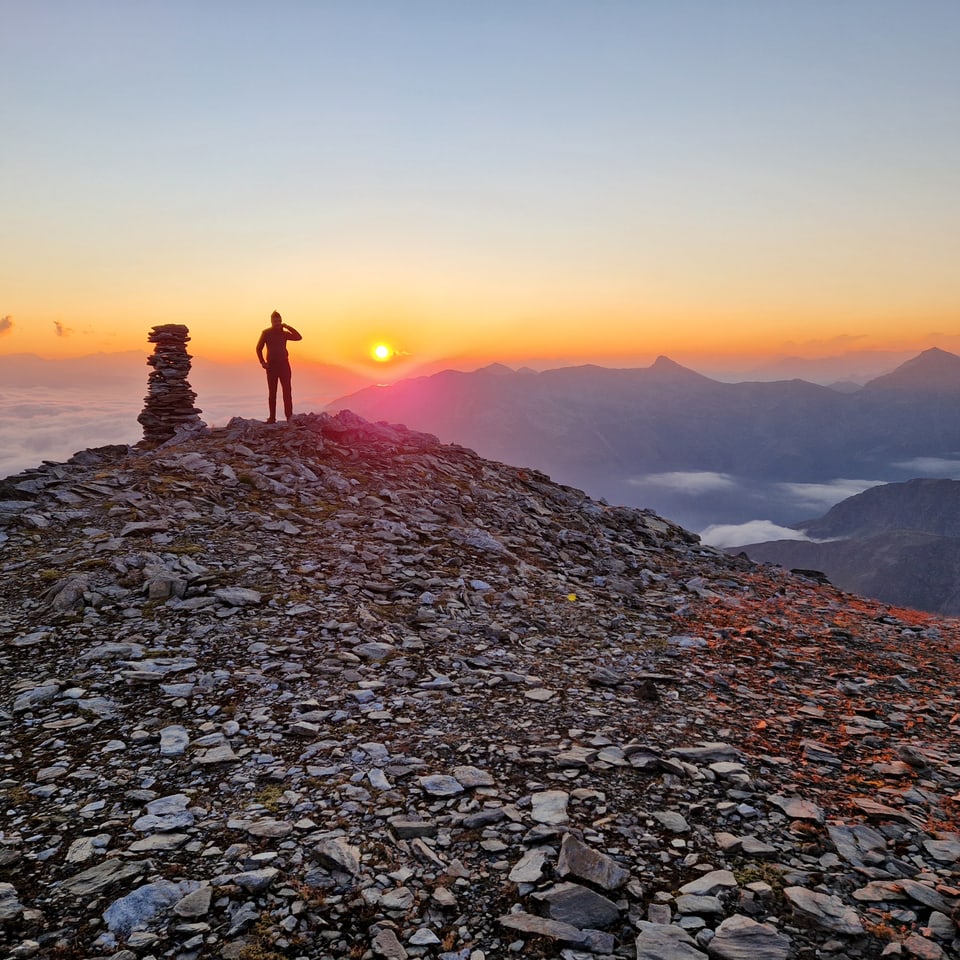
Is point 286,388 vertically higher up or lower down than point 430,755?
higher up

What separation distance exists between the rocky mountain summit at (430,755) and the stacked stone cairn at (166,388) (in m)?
11.1

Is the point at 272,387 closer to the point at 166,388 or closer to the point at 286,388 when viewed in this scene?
the point at 286,388

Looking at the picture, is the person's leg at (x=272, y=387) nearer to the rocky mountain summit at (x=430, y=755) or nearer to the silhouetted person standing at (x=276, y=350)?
the silhouetted person standing at (x=276, y=350)

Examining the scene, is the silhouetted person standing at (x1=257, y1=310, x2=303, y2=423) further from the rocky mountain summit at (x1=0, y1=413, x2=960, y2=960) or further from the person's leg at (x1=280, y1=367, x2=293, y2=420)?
the rocky mountain summit at (x1=0, y1=413, x2=960, y2=960)

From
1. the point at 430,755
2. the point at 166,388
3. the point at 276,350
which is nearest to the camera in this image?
the point at 430,755

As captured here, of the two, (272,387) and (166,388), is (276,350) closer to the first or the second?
(272,387)

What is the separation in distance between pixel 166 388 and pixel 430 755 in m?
24.8

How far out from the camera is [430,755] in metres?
7.21

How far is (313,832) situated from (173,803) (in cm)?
156

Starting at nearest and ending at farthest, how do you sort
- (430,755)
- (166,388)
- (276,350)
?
(430,755) < (276,350) < (166,388)

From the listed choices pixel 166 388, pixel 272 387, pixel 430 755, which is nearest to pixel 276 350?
pixel 272 387

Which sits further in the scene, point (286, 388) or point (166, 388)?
point (166, 388)

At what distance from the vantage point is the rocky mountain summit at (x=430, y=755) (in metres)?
4.85

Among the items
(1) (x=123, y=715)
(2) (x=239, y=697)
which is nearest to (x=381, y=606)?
(2) (x=239, y=697)
